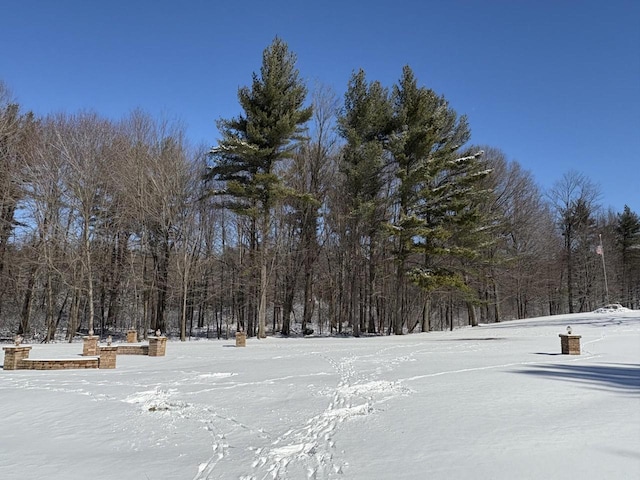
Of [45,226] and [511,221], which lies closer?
[45,226]

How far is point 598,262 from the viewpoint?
119 feet

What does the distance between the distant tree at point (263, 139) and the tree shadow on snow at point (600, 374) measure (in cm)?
1412

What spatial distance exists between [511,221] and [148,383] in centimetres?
2753

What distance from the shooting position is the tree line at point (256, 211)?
1995 centimetres

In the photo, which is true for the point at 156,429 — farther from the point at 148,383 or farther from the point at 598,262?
the point at 598,262

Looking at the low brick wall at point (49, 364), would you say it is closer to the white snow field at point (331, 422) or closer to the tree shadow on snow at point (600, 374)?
the white snow field at point (331, 422)

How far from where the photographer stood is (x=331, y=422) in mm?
5121

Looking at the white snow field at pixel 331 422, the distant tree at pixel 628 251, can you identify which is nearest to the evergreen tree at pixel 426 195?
the white snow field at pixel 331 422

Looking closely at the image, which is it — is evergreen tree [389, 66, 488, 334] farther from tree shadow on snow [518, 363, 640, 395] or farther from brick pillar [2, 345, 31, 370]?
brick pillar [2, 345, 31, 370]

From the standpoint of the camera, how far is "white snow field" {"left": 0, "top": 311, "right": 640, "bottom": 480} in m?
3.67

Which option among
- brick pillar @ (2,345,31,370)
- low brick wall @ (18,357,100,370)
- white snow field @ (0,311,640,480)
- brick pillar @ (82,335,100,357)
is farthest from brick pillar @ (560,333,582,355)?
brick pillar @ (2,345,31,370)

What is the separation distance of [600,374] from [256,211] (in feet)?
49.8

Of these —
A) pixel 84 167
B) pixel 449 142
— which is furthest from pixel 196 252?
pixel 449 142

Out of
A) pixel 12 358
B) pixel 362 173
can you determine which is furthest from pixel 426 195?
pixel 12 358
